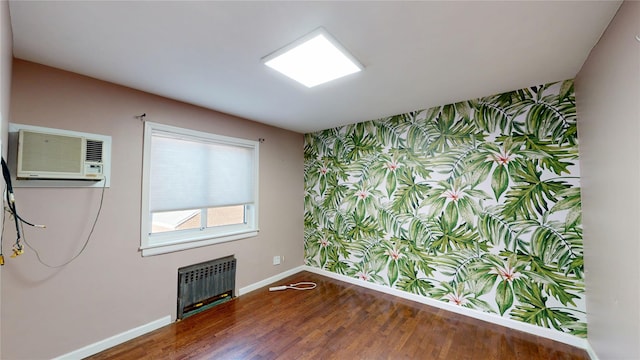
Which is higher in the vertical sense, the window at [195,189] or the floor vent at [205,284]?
the window at [195,189]

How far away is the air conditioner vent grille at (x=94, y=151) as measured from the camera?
2.11 metres

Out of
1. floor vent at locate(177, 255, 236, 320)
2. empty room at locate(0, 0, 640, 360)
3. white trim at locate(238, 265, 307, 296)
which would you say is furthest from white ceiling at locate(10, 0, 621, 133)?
white trim at locate(238, 265, 307, 296)

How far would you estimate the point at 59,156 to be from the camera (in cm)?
196

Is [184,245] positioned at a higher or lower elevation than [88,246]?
lower

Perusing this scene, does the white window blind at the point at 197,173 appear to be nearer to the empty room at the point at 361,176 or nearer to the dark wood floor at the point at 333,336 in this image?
the empty room at the point at 361,176

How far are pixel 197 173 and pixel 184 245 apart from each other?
0.85 metres

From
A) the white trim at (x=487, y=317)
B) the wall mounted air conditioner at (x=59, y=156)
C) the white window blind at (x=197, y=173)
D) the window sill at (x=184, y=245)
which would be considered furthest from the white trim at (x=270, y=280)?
the wall mounted air conditioner at (x=59, y=156)

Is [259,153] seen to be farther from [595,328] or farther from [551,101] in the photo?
[595,328]

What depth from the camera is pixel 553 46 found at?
1749 mm

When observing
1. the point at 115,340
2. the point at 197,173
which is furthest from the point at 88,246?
the point at 197,173

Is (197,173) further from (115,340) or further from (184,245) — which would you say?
(115,340)

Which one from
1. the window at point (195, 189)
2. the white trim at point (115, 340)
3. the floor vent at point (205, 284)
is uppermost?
the window at point (195, 189)

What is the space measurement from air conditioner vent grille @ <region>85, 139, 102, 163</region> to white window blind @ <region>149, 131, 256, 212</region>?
1.48ft

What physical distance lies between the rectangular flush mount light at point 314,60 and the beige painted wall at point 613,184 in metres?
1.55
